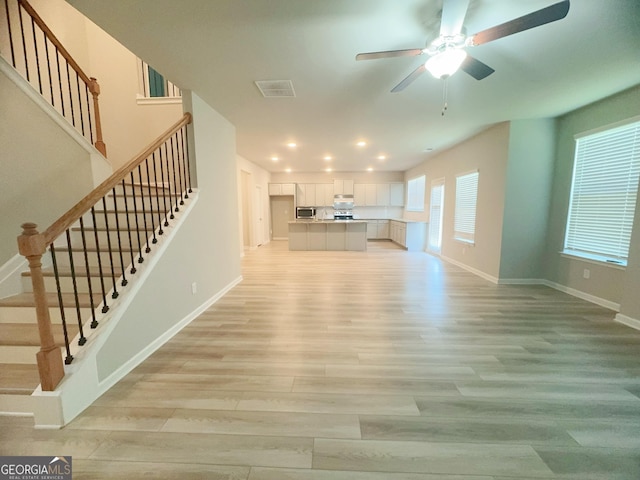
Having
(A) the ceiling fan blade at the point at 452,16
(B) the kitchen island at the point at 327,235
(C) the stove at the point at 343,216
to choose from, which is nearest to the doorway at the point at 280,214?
(C) the stove at the point at 343,216

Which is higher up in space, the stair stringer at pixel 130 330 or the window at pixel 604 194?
the window at pixel 604 194

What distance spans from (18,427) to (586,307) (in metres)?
5.56

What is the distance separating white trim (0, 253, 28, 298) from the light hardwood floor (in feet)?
4.20

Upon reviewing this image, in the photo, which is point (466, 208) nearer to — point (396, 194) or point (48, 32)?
point (396, 194)

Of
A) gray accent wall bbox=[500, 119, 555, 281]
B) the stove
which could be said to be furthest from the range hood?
gray accent wall bbox=[500, 119, 555, 281]

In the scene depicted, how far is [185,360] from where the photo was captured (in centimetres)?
211

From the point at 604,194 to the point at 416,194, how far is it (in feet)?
17.4

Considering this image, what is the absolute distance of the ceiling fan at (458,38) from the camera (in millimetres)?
1445

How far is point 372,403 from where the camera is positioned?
1.63m

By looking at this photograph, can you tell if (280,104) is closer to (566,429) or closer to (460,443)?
(460,443)

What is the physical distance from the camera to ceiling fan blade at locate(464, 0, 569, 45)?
136 centimetres

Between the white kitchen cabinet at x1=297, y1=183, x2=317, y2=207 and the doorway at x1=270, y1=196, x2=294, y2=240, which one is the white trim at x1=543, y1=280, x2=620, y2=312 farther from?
the doorway at x1=270, y1=196, x2=294, y2=240

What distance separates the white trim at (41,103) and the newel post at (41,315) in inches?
71.3

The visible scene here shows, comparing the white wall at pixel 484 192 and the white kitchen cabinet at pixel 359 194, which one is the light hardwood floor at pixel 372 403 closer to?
the white wall at pixel 484 192
